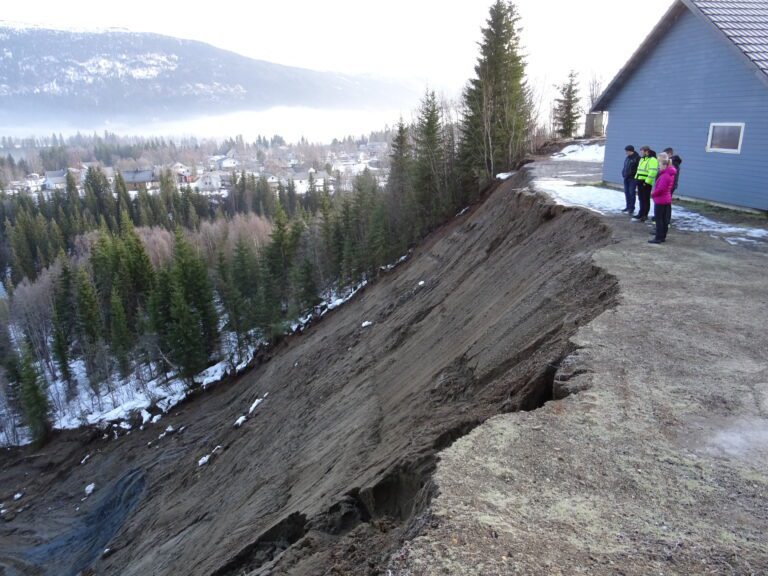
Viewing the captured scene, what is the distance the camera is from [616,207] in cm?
1580

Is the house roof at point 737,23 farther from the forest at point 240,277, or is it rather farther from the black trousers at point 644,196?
the forest at point 240,277

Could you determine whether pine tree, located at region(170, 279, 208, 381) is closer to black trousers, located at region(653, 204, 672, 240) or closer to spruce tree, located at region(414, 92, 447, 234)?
spruce tree, located at region(414, 92, 447, 234)

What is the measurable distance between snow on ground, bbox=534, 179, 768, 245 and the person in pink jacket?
5.58 ft

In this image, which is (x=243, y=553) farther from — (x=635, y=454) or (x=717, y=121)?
(x=717, y=121)

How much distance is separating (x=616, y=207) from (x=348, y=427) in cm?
1092

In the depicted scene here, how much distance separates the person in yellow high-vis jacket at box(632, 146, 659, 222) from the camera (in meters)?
12.9

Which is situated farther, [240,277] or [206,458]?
[240,277]

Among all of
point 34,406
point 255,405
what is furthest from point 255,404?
point 34,406

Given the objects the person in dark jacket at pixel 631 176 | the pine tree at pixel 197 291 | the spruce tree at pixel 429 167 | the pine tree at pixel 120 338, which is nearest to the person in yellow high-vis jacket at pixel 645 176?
the person in dark jacket at pixel 631 176

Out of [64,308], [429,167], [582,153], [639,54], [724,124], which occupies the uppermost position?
[639,54]

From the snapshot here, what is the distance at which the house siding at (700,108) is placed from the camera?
1388 cm

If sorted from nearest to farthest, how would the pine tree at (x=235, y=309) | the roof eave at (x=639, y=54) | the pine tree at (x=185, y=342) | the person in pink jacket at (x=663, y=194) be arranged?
the person in pink jacket at (x=663, y=194) → the roof eave at (x=639, y=54) → the pine tree at (x=185, y=342) → the pine tree at (x=235, y=309)

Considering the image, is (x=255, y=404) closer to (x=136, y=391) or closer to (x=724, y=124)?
(x=724, y=124)

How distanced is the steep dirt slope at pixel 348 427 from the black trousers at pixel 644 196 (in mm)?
1378
